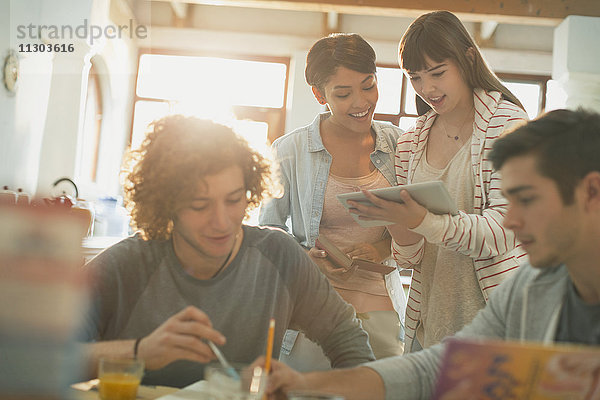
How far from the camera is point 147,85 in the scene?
7156 millimetres

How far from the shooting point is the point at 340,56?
2086mm

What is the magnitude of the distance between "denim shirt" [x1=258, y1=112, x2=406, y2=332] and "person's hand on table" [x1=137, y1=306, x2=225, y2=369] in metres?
1.02

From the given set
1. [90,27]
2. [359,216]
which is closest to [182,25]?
[90,27]

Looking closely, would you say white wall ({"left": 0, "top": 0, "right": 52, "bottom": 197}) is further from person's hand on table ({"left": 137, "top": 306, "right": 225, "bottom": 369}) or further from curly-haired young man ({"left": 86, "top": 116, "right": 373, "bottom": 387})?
person's hand on table ({"left": 137, "top": 306, "right": 225, "bottom": 369})

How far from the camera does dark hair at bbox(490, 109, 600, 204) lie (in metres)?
1.09

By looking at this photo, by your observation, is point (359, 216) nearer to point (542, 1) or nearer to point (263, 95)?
point (542, 1)

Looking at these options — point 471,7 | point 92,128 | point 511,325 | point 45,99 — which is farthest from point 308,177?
point 92,128

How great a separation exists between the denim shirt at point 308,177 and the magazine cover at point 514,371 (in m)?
1.33

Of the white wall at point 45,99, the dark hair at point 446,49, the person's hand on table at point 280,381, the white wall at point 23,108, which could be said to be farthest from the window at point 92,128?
the person's hand on table at point 280,381

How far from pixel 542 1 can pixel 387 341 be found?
492 centimetres

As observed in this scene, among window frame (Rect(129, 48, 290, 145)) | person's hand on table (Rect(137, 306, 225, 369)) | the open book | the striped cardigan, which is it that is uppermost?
window frame (Rect(129, 48, 290, 145))

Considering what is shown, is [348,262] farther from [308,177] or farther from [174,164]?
[174,164]

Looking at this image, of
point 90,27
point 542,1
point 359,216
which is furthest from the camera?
point 542,1

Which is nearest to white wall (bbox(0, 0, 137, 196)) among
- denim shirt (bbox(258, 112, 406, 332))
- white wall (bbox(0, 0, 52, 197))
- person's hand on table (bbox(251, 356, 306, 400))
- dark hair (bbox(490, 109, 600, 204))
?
white wall (bbox(0, 0, 52, 197))
